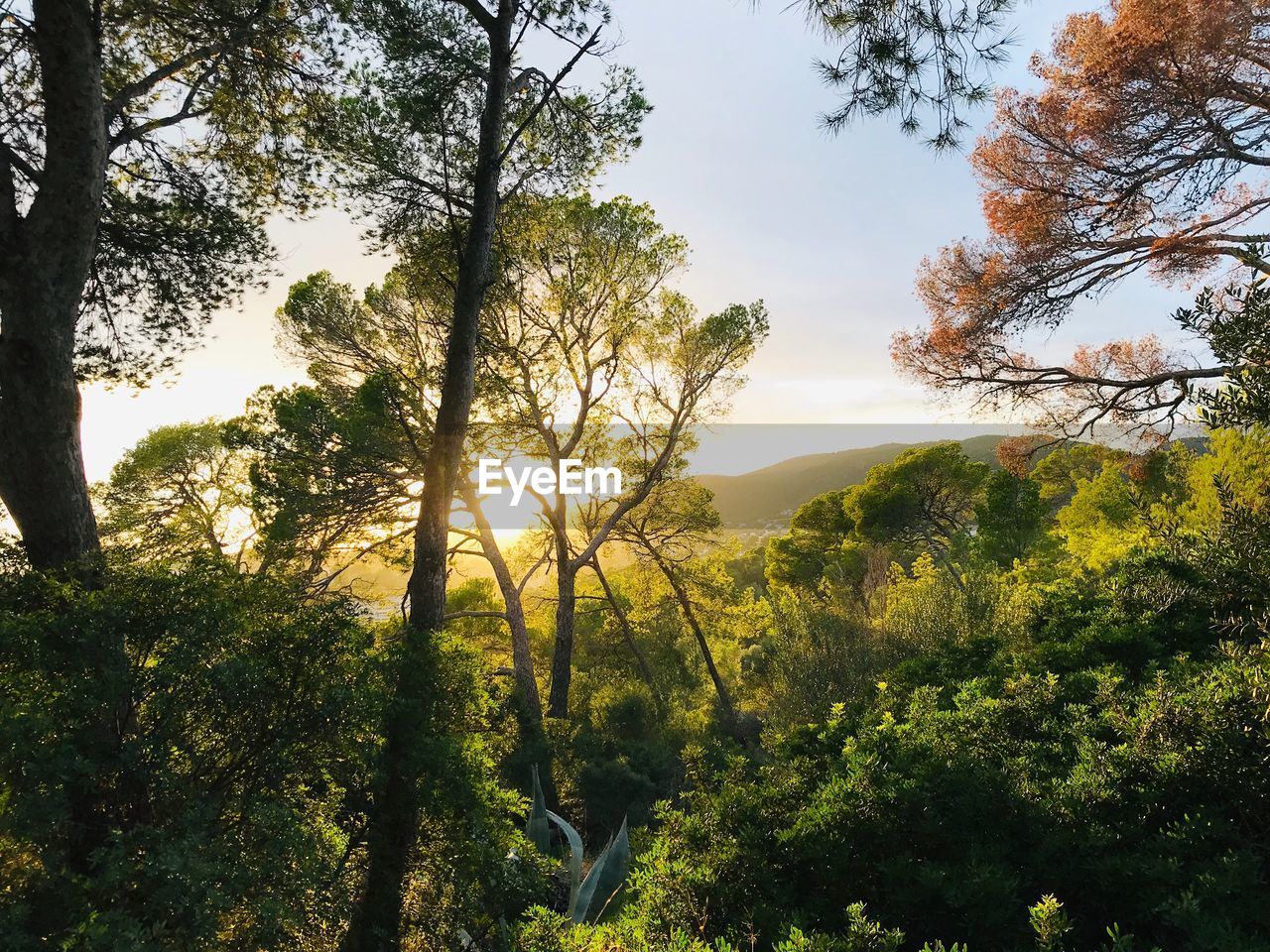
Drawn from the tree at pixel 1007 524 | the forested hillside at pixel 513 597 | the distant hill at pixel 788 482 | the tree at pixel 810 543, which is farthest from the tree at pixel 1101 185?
the distant hill at pixel 788 482

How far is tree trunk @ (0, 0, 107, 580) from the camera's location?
3.90 metres

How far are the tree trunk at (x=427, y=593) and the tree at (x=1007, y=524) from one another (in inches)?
849

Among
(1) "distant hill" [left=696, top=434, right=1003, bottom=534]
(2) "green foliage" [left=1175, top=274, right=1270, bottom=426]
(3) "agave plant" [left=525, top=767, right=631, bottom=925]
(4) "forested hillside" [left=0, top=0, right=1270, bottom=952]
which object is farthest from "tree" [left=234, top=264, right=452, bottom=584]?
(1) "distant hill" [left=696, top=434, right=1003, bottom=534]

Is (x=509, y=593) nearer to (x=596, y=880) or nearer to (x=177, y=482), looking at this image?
(x=596, y=880)

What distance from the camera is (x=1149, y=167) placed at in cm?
803

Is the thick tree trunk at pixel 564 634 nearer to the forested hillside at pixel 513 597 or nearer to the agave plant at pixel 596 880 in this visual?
the forested hillside at pixel 513 597

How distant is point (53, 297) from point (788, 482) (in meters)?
123

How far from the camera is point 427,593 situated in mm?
5113

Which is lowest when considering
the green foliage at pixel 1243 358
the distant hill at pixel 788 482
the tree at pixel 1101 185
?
the distant hill at pixel 788 482

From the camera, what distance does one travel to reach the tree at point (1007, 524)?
2152 cm

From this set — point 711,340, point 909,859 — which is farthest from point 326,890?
point 711,340

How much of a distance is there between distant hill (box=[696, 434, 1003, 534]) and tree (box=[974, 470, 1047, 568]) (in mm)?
67824

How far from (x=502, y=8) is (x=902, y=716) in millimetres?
7634

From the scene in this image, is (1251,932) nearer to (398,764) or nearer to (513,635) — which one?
(398,764)
